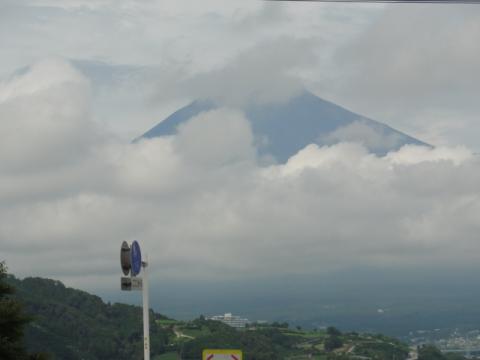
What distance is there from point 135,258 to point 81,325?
2304 inches

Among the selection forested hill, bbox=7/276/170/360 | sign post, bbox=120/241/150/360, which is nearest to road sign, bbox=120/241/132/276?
sign post, bbox=120/241/150/360

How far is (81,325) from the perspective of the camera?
7044 cm

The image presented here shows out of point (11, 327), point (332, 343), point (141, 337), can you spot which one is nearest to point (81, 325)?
point (141, 337)

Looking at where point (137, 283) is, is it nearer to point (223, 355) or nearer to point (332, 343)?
point (223, 355)

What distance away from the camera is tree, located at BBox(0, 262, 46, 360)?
19.2 m

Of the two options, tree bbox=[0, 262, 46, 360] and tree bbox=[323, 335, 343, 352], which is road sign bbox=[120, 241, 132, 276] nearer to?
tree bbox=[0, 262, 46, 360]

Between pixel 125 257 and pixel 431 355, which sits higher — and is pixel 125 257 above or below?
above

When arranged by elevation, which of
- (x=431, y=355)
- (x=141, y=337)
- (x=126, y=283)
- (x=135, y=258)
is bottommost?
(x=431, y=355)

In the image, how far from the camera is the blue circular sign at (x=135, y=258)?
13.5 metres

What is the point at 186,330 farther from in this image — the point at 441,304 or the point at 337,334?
the point at 441,304

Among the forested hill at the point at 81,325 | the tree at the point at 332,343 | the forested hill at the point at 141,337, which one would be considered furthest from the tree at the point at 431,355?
the forested hill at the point at 81,325

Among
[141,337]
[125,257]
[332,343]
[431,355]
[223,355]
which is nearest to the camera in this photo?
[125,257]

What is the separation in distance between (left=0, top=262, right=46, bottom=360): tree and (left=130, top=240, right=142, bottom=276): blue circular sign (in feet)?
21.9

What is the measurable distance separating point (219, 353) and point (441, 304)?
428 ft
